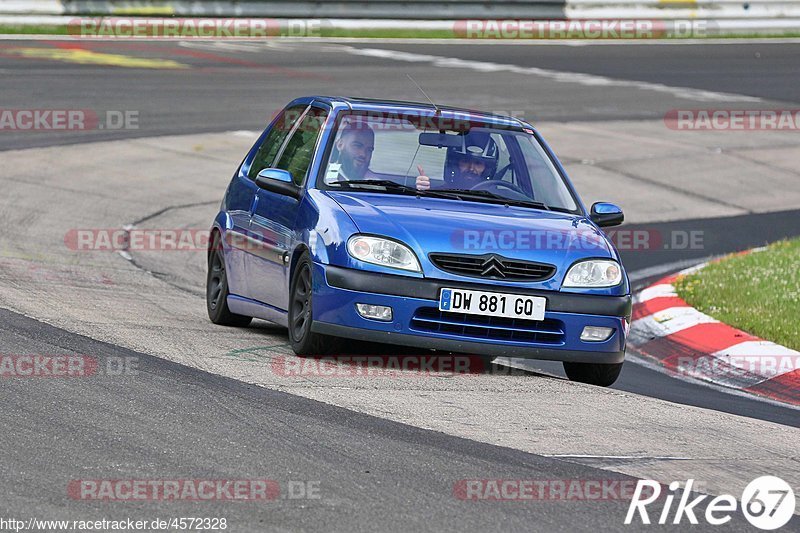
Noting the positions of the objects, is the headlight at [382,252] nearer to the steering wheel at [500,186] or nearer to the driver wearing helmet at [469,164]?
the driver wearing helmet at [469,164]

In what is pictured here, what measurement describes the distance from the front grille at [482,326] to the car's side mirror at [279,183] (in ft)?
4.26

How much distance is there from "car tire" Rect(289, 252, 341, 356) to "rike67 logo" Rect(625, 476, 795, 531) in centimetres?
270

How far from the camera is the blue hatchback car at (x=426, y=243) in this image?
801cm

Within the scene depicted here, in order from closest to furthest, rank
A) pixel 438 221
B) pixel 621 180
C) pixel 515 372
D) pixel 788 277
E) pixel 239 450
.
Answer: pixel 239 450 < pixel 438 221 < pixel 515 372 < pixel 788 277 < pixel 621 180

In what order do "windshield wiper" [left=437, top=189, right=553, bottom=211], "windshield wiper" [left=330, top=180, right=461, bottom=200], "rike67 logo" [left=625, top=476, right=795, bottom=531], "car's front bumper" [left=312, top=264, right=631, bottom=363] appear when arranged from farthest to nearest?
"windshield wiper" [left=437, top=189, right=553, bottom=211] → "windshield wiper" [left=330, top=180, right=461, bottom=200] → "car's front bumper" [left=312, top=264, right=631, bottom=363] → "rike67 logo" [left=625, top=476, right=795, bottom=531]

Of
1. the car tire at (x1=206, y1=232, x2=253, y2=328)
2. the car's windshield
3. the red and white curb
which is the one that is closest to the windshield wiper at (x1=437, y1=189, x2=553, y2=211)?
the car's windshield

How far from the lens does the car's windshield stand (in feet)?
29.2

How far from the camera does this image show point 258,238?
9.34 m

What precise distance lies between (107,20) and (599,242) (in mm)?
21013

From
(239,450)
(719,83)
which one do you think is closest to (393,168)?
(239,450)

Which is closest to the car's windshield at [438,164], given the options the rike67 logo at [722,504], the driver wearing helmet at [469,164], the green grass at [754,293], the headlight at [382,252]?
the driver wearing helmet at [469,164]

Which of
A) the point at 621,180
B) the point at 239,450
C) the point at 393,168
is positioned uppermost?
the point at 393,168

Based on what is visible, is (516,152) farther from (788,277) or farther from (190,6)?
(190,6)

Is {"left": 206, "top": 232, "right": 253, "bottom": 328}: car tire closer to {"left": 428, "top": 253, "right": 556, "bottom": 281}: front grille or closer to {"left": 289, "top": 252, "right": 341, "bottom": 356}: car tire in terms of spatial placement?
{"left": 289, "top": 252, "right": 341, "bottom": 356}: car tire
